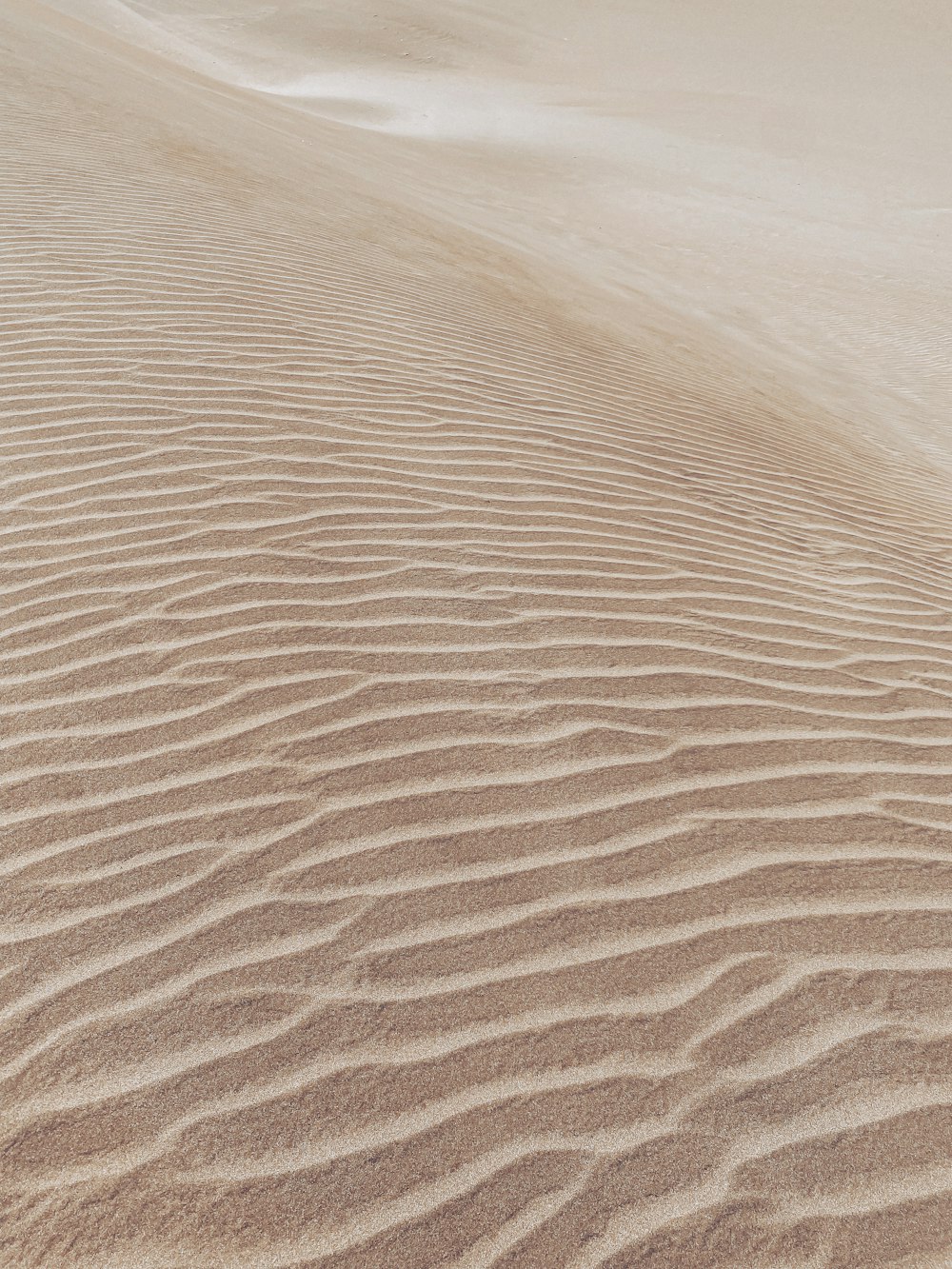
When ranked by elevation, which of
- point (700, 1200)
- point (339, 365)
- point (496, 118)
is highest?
point (496, 118)

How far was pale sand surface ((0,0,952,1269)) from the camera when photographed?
2131 millimetres

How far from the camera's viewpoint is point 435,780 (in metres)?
2.95

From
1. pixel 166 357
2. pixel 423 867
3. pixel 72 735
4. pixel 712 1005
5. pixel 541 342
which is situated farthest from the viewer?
pixel 541 342

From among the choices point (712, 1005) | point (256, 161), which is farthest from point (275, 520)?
point (256, 161)

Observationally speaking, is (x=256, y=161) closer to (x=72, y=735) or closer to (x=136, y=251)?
(x=136, y=251)

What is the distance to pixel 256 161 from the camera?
8.76 metres

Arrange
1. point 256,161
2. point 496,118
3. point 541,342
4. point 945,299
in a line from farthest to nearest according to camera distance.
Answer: point 496,118, point 945,299, point 256,161, point 541,342

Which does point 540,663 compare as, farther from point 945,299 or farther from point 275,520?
point 945,299

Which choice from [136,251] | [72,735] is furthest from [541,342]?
[72,735]

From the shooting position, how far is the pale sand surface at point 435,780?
6.99ft

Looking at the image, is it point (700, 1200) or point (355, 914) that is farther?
point (355, 914)

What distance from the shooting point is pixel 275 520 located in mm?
3928

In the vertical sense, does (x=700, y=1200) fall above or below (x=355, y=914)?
below

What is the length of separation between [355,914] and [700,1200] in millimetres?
919
